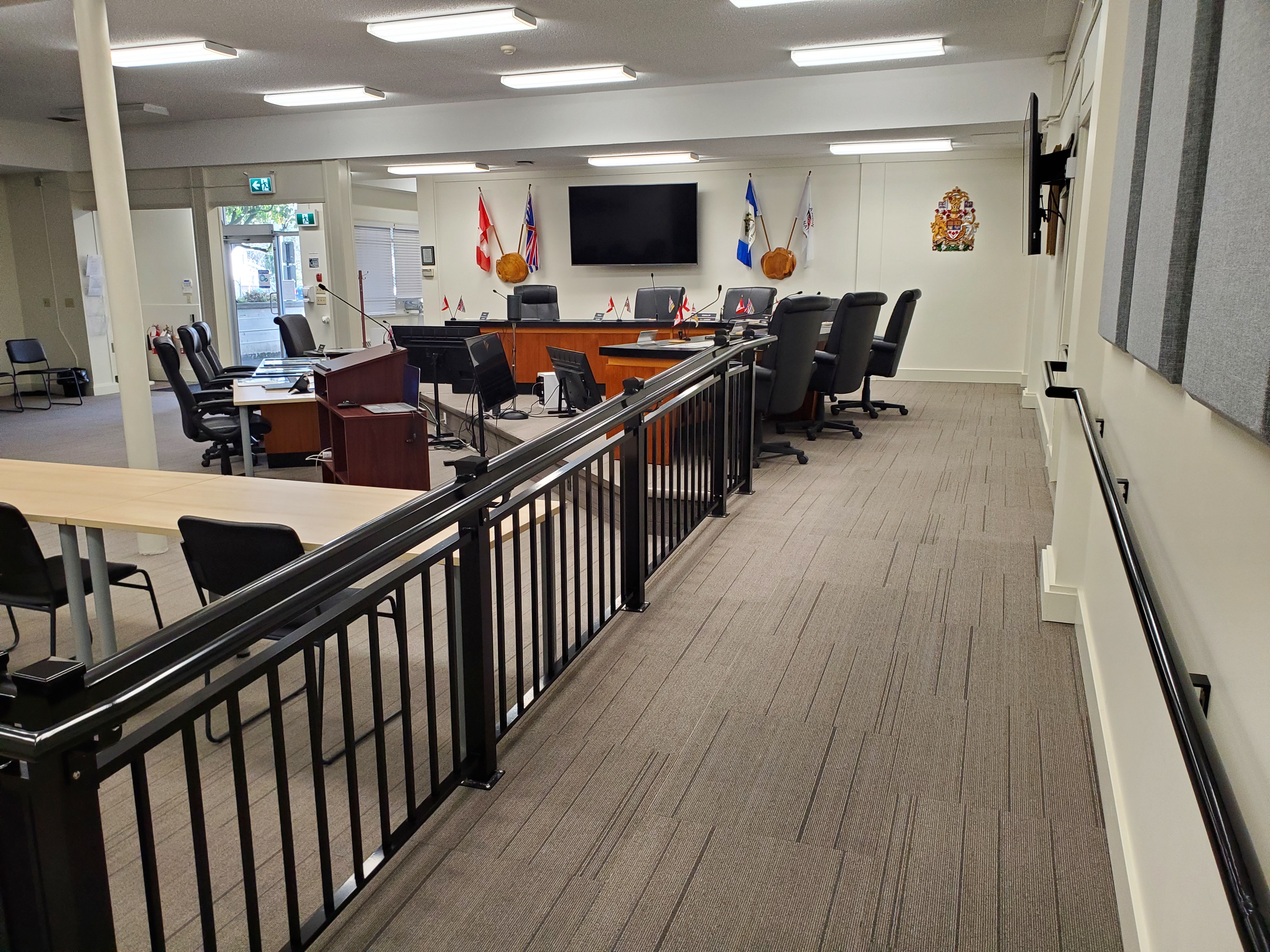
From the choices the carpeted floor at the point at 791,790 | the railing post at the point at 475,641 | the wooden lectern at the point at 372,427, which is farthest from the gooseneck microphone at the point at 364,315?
the railing post at the point at 475,641

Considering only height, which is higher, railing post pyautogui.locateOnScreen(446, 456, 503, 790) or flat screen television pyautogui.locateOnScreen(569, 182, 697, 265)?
flat screen television pyautogui.locateOnScreen(569, 182, 697, 265)

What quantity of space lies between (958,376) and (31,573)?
964 cm

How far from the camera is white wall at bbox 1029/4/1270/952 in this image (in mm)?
1165

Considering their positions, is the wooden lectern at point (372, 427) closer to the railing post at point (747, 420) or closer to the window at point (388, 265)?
the railing post at point (747, 420)

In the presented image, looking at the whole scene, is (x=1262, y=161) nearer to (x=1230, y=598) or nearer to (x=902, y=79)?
(x=1230, y=598)

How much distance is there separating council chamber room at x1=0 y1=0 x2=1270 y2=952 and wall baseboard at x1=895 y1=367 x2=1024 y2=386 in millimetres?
2016

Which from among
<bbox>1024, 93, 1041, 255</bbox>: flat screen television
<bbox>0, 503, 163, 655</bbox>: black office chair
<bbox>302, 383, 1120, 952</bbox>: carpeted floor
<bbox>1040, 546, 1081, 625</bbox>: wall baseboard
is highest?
<bbox>1024, 93, 1041, 255</bbox>: flat screen television

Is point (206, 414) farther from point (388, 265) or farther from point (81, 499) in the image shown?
point (388, 265)

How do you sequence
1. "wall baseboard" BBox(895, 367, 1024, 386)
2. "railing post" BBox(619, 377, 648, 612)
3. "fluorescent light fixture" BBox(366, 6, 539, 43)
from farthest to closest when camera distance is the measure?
"wall baseboard" BBox(895, 367, 1024, 386) < "fluorescent light fixture" BBox(366, 6, 539, 43) < "railing post" BBox(619, 377, 648, 612)

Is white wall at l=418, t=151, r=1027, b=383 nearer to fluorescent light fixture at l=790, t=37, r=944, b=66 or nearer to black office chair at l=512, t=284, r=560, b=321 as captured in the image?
black office chair at l=512, t=284, r=560, b=321

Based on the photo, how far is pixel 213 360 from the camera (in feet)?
26.8

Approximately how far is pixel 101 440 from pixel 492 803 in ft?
24.8

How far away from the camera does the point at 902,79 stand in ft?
25.4

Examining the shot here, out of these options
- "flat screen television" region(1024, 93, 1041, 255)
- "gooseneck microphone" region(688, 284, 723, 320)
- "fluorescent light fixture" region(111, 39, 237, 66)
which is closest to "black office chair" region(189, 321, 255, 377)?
"fluorescent light fixture" region(111, 39, 237, 66)
